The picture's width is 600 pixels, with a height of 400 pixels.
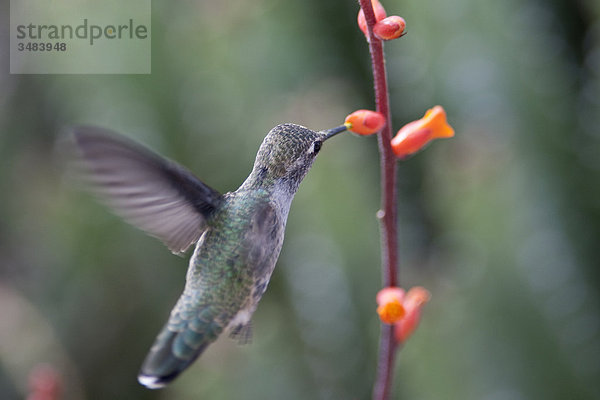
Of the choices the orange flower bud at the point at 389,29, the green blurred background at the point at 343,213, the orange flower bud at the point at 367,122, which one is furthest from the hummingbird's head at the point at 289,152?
the green blurred background at the point at 343,213

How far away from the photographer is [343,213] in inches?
144

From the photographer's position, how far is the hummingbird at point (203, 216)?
5.69 ft

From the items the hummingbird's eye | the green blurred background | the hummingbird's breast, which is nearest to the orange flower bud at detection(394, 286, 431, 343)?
the hummingbird's breast

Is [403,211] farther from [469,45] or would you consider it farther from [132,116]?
[132,116]

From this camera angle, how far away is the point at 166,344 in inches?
78.7

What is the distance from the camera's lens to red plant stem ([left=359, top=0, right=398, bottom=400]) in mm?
1657

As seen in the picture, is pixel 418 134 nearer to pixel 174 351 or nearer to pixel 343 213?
pixel 174 351

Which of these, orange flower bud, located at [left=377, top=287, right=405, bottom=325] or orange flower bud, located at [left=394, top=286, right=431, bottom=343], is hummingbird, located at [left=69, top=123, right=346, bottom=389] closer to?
orange flower bud, located at [left=377, top=287, right=405, bottom=325]

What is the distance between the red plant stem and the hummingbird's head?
187 millimetres

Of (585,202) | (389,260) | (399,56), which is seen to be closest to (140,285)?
(399,56)

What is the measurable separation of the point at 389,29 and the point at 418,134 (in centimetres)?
37

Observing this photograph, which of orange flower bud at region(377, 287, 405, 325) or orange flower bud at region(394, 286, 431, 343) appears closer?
orange flower bud at region(377, 287, 405, 325)

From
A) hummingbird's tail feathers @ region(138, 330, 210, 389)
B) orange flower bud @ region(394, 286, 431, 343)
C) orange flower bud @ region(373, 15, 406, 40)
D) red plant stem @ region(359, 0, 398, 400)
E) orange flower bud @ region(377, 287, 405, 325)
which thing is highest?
orange flower bud @ region(373, 15, 406, 40)

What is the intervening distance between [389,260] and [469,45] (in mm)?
2979
